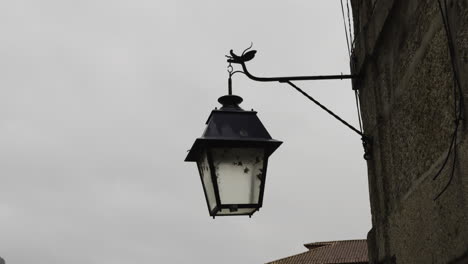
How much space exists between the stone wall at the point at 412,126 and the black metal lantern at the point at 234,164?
698 millimetres

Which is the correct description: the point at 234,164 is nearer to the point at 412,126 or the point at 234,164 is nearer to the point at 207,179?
the point at 207,179

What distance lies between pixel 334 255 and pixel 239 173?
26.3 metres

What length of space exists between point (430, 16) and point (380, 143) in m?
1.07

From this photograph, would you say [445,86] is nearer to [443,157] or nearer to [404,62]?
[443,157]

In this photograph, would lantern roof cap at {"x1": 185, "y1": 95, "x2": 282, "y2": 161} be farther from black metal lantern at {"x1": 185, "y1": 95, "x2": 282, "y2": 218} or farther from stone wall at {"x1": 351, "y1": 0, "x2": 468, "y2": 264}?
stone wall at {"x1": 351, "y1": 0, "x2": 468, "y2": 264}

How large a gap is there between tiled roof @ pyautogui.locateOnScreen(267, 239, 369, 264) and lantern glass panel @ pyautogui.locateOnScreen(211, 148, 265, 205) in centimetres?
2519

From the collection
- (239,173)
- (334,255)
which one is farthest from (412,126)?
(334,255)

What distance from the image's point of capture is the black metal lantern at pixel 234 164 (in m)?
3.52

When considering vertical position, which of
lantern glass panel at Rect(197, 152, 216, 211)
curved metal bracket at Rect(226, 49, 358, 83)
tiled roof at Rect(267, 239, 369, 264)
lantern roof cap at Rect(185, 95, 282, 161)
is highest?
tiled roof at Rect(267, 239, 369, 264)

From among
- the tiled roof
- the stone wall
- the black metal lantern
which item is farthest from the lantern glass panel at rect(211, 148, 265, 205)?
the tiled roof

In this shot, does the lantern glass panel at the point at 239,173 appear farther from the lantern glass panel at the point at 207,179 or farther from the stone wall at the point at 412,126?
the stone wall at the point at 412,126

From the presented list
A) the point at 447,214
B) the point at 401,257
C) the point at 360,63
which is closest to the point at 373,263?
the point at 401,257

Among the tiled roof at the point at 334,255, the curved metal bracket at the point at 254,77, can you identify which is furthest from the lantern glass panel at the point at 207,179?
the tiled roof at the point at 334,255

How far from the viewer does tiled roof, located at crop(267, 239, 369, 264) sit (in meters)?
28.4
